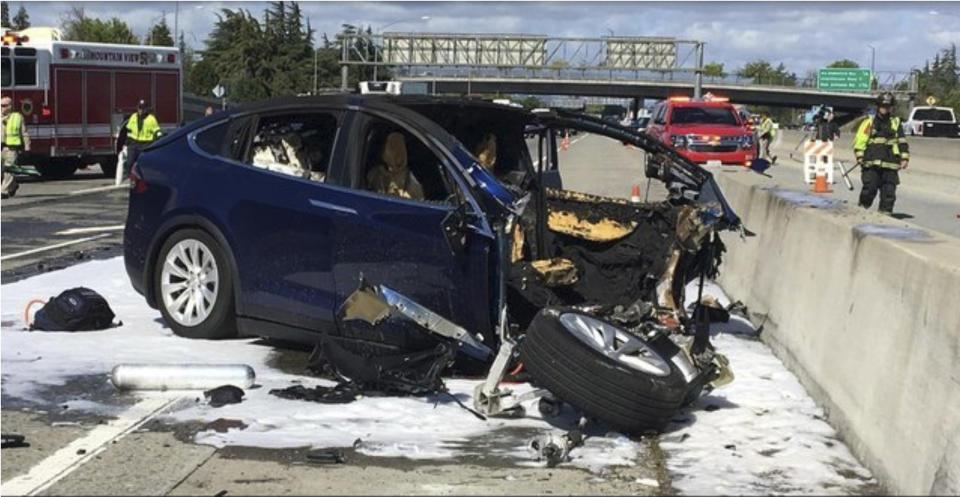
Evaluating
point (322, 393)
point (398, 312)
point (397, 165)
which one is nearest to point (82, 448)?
point (322, 393)

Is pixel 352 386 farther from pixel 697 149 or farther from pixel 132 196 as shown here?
pixel 697 149

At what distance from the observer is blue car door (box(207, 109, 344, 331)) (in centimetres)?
693

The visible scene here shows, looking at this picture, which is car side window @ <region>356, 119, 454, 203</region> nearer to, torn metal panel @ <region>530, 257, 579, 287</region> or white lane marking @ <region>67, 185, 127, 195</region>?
torn metal panel @ <region>530, 257, 579, 287</region>

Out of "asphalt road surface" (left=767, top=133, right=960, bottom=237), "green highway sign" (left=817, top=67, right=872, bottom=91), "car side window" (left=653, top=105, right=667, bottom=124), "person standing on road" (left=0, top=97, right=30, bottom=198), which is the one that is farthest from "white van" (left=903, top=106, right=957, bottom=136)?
"green highway sign" (left=817, top=67, right=872, bottom=91)

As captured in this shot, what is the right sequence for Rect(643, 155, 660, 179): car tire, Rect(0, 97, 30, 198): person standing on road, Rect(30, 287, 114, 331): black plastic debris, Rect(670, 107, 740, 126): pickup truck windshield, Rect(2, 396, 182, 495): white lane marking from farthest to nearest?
Rect(670, 107, 740, 126): pickup truck windshield, Rect(0, 97, 30, 198): person standing on road, Rect(30, 287, 114, 331): black plastic debris, Rect(643, 155, 660, 179): car tire, Rect(2, 396, 182, 495): white lane marking

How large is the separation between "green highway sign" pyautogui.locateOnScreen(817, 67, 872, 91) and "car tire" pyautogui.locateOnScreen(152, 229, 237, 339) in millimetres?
90234

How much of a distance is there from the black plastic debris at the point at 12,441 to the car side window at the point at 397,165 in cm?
250

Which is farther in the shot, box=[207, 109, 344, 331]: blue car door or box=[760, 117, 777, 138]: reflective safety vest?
box=[760, 117, 777, 138]: reflective safety vest

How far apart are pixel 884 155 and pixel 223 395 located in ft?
41.8

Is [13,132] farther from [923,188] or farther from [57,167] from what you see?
[923,188]

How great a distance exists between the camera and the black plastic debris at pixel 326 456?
16.9ft

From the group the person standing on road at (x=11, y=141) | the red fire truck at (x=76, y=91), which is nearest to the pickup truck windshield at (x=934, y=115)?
the red fire truck at (x=76, y=91)

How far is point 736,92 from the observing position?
4126 inches

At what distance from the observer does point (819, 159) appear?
84.6 feet
